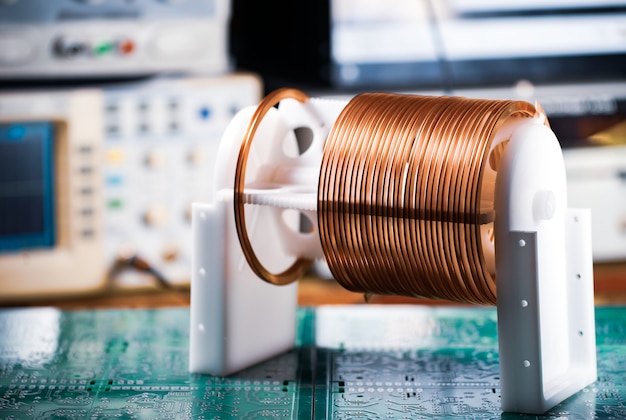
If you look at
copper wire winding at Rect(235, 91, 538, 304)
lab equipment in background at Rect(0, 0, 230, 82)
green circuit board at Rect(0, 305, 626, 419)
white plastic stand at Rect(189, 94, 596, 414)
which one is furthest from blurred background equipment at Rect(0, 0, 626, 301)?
copper wire winding at Rect(235, 91, 538, 304)

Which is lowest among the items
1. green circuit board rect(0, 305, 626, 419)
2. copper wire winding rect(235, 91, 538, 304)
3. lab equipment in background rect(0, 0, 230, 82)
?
green circuit board rect(0, 305, 626, 419)

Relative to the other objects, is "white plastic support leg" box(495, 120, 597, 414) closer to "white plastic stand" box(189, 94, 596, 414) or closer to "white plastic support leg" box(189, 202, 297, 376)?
"white plastic stand" box(189, 94, 596, 414)

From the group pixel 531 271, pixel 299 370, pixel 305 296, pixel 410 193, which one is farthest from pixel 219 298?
pixel 305 296

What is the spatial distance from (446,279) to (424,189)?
17cm

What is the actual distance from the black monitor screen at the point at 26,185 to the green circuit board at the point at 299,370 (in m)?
0.34

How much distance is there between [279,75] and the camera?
2879mm

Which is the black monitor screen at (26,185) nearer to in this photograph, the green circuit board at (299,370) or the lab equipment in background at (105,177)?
the lab equipment in background at (105,177)

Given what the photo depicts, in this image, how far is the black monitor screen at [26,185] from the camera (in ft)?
9.16

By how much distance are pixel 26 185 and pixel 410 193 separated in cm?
144

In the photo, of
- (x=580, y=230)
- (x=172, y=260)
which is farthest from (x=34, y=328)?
(x=580, y=230)

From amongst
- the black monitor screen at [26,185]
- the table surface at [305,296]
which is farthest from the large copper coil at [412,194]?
the black monitor screen at [26,185]

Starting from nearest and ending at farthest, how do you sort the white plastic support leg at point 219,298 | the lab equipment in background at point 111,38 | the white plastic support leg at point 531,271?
the white plastic support leg at point 531,271
the white plastic support leg at point 219,298
the lab equipment in background at point 111,38

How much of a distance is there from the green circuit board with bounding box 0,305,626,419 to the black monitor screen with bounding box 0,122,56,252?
345 millimetres

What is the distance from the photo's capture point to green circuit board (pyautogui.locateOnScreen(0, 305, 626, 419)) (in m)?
1.78
